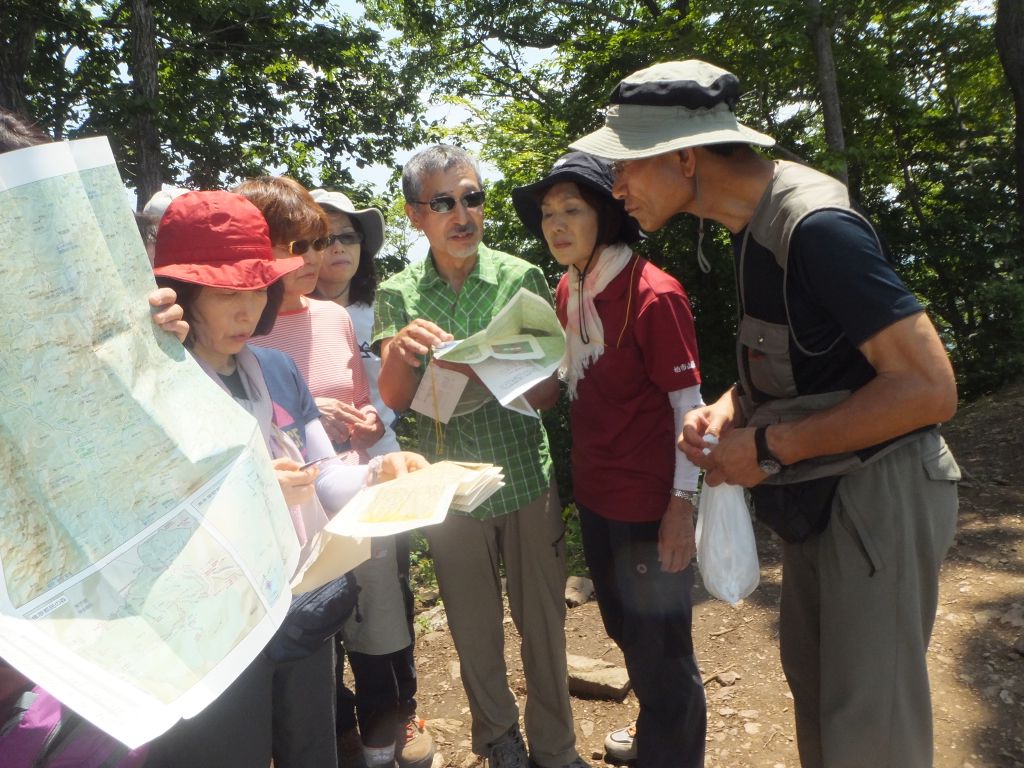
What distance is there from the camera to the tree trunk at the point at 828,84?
8.66m

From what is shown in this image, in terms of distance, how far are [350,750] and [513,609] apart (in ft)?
3.41

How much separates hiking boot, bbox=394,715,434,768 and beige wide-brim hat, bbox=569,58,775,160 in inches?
91.4

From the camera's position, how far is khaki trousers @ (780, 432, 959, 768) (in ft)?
5.81

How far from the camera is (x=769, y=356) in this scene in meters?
1.94

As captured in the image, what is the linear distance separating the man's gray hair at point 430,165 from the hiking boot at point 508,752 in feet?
6.41

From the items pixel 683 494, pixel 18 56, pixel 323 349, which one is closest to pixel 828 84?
pixel 683 494

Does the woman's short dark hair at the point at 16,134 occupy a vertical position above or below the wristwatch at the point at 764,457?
above

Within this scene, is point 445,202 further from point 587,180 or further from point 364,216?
point 364,216

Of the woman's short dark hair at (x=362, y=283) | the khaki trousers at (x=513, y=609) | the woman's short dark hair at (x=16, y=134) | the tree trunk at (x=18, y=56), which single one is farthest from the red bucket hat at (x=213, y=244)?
the tree trunk at (x=18, y=56)

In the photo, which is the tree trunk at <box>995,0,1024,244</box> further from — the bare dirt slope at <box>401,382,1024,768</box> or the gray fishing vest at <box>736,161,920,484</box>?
the gray fishing vest at <box>736,161,920,484</box>

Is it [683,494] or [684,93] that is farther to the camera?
[683,494]

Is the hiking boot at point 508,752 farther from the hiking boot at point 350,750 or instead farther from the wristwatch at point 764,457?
the wristwatch at point 764,457

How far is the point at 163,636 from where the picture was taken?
3.84 feet

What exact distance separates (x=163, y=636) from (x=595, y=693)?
2.75m
